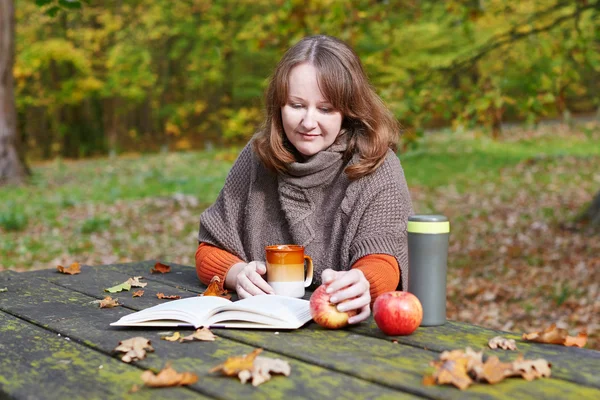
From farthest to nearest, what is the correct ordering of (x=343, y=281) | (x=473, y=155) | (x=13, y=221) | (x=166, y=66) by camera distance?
(x=166, y=66)
(x=473, y=155)
(x=13, y=221)
(x=343, y=281)

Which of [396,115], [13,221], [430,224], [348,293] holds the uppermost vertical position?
[396,115]

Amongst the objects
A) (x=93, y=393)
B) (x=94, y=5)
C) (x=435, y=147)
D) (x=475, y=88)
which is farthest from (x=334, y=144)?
(x=94, y=5)

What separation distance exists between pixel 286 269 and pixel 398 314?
57 cm

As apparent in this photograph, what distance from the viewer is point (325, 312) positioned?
6.52 ft

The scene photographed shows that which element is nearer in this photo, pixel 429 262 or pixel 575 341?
pixel 575 341

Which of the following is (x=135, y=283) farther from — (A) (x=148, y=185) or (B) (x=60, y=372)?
(A) (x=148, y=185)

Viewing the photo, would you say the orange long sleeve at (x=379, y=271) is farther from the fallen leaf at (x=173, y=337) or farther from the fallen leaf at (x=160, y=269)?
the fallen leaf at (x=160, y=269)

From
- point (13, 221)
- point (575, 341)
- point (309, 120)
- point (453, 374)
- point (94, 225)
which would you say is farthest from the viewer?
point (13, 221)

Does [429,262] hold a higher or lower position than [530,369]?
higher

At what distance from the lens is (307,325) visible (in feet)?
6.79

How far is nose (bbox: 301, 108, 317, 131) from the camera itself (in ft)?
8.41

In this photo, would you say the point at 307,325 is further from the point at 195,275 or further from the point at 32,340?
the point at 195,275

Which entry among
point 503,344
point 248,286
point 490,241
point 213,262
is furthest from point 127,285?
point 490,241

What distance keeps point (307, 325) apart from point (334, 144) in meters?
0.87
